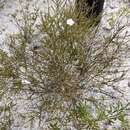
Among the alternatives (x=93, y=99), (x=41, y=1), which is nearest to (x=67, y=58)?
(x=93, y=99)

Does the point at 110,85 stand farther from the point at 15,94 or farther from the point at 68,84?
the point at 15,94

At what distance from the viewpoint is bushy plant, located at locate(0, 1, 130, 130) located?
2.15 m

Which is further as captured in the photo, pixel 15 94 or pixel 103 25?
pixel 103 25

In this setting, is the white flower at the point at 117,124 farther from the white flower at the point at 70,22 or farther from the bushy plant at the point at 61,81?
the white flower at the point at 70,22

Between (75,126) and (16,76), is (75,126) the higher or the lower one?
the lower one

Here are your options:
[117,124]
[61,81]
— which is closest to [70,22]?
[61,81]

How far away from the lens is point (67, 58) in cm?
220

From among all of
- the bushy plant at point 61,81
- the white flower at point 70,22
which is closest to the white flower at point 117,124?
the bushy plant at point 61,81

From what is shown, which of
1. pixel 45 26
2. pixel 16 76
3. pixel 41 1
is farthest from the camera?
pixel 41 1

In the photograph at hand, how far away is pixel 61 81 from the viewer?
7.29 feet

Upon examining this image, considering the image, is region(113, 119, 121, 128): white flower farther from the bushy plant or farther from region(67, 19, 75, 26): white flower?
region(67, 19, 75, 26): white flower

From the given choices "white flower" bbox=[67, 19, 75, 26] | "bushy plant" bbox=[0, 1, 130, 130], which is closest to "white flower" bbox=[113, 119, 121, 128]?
"bushy plant" bbox=[0, 1, 130, 130]

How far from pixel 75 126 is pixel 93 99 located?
0.75 ft

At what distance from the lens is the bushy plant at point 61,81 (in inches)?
84.7
